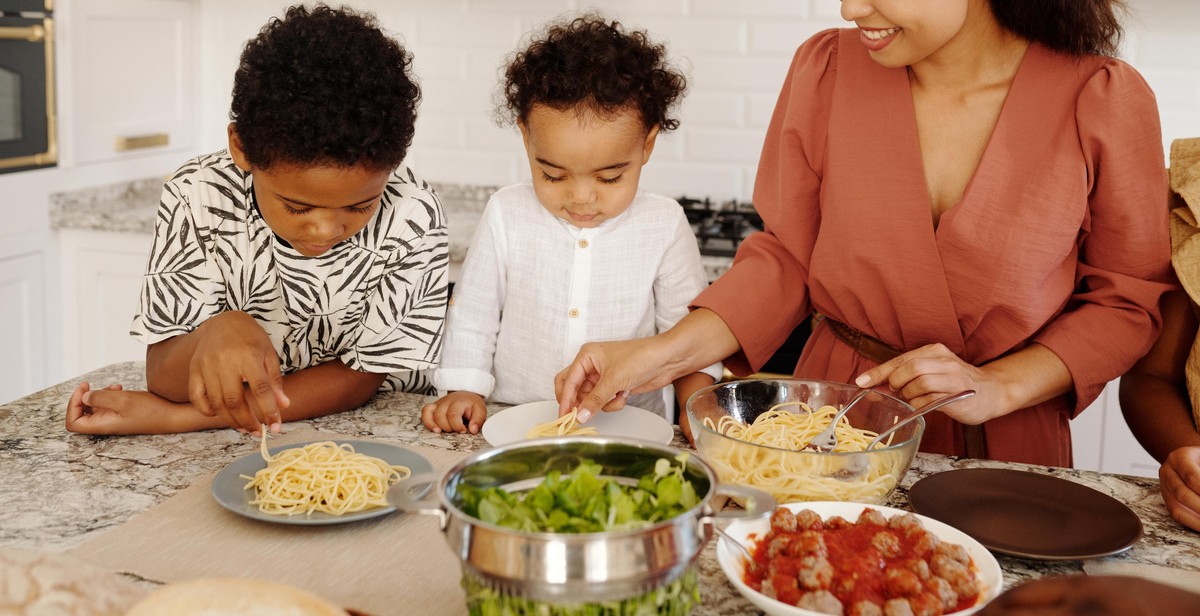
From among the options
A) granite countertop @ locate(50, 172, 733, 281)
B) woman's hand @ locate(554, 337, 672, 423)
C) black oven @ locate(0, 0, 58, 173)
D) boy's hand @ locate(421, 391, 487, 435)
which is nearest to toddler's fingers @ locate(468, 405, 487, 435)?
boy's hand @ locate(421, 391, 487, 435)

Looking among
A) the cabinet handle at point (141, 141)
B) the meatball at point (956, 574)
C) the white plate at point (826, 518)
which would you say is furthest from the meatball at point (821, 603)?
the cabinet handle at point (141, 141)

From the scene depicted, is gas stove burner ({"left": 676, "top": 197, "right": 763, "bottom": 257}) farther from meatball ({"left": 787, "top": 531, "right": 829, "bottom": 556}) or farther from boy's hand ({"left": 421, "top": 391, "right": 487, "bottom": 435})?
meatball ({"left": 787, "top": 531, "right": 829, "bottom": 556})

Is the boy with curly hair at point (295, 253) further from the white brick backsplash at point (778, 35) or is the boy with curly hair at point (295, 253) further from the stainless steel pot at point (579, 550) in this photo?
the white brick backsplash at point (778, 35)

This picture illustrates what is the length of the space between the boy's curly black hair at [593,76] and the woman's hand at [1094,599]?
4.02ft

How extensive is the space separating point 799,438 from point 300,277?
0.91 m

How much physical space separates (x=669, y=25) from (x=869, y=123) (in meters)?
1.74

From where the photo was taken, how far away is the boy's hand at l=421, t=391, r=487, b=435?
1.62m

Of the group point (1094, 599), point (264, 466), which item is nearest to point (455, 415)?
point (264, 466)

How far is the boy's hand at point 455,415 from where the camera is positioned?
1623 mm

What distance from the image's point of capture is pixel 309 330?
191cm

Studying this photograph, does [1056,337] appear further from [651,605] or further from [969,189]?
[651,605]

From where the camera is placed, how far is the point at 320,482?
128 centimetres

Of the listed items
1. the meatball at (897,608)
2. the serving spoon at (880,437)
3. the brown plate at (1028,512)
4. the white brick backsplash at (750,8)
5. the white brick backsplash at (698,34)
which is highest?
the white brick backsplash at (750,8)

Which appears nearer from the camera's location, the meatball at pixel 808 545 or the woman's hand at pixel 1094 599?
the woman's hand at pixel 1094 599
